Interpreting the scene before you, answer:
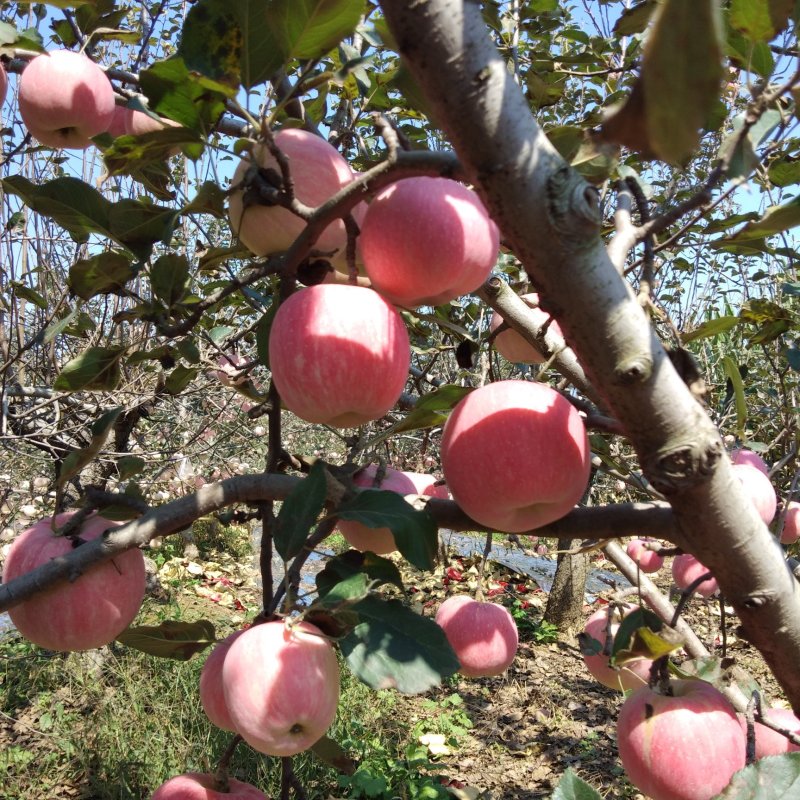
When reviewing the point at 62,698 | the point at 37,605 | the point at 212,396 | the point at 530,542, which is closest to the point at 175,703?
the point at 62,698

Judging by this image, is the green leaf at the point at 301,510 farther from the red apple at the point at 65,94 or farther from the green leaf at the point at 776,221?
the red apple at the point at 65,94

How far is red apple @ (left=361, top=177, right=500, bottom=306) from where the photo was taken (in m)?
0.67

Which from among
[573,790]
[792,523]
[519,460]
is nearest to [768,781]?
[573,790]

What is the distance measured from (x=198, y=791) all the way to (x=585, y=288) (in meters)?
0.86

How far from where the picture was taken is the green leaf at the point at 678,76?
0.23m

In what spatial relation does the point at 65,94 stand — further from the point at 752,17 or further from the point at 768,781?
the point at 768,781

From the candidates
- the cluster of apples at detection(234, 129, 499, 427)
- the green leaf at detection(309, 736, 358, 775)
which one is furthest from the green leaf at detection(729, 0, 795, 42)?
the green leaf at detection(309, 736, 358, 775)

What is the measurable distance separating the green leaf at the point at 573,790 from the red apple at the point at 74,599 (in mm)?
543

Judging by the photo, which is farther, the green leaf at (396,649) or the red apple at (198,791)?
the red apple at (198,791)

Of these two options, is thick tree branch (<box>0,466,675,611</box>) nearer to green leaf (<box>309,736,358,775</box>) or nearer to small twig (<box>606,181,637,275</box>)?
small twig (<box>606,181,637,275</box>)

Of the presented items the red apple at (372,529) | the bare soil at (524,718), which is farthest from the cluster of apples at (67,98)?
the bare soil at (524,718)

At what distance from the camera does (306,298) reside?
0.70 meters

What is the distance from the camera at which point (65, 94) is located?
134cm

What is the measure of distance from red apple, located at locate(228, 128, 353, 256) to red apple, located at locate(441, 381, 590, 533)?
0.26 m
